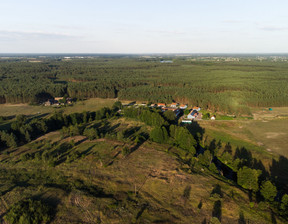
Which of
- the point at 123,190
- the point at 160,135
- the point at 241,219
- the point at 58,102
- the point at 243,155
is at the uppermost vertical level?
the point at 160,135

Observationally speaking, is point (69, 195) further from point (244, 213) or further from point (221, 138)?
point (221, 138)

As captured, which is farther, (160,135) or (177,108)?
(177,108)

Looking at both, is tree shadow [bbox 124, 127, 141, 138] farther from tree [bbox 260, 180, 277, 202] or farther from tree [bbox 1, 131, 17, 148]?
tree [bbox 260, 180, 277, 202]

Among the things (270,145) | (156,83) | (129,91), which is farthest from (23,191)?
(156,83)

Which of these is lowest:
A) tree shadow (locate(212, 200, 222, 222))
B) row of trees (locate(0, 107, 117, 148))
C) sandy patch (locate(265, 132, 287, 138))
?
tree shadow (locate(212, 200, 222, 222))

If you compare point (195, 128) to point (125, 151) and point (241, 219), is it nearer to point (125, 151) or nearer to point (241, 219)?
point (125, 151)

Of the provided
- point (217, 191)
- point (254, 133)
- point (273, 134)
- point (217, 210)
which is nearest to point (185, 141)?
point (217, 191)

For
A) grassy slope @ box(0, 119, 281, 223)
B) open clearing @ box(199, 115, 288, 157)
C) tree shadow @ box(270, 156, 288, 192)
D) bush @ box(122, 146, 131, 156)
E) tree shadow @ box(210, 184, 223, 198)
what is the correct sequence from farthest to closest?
1. open clearing @ box(199, 115, 288, 157)
2. bush @ box(122, 146, 131, 156)
3. tree shadow @ box(270, 156, 288, 192)
4. tree shadow @ box(210, 184, 223, 198)
5. grassy slope @ box(0, 119, 281, 223)

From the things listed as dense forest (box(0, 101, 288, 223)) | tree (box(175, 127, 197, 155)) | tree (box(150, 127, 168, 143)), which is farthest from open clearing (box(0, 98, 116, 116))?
tree (box(175, 127, 197, 155))
